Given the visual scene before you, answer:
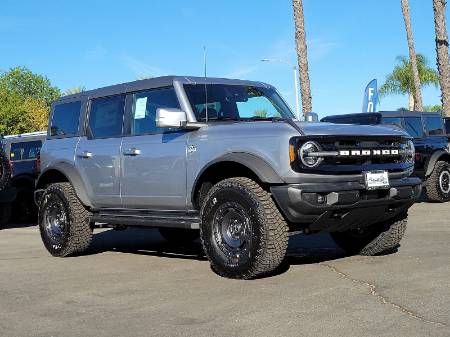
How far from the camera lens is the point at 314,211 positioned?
547 cm

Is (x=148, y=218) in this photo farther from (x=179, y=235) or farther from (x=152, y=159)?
(x=179, y=235)

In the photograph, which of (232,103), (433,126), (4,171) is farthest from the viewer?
(433,126)

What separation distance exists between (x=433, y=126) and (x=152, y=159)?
31.1ft

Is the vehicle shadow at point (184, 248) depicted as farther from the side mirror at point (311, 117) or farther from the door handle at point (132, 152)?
the side mirror at point (311, 117)

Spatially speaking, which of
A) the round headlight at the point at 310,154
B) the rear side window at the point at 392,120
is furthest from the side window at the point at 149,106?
the rear side window at the point at 392,120

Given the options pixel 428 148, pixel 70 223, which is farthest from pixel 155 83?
pixel 428 148

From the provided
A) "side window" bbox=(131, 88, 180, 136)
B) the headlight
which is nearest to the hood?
the headlight

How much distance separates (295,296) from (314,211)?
0.79 metres

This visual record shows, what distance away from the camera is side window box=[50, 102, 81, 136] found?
26.5ft

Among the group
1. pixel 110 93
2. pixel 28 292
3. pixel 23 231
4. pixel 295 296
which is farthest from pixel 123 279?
pixel 23 231

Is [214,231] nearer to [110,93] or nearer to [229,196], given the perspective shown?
[229,196]

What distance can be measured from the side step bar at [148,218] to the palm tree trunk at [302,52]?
12.3 meters

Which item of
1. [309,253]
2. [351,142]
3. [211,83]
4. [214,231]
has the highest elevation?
[211,83]

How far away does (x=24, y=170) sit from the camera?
44.2 feet
